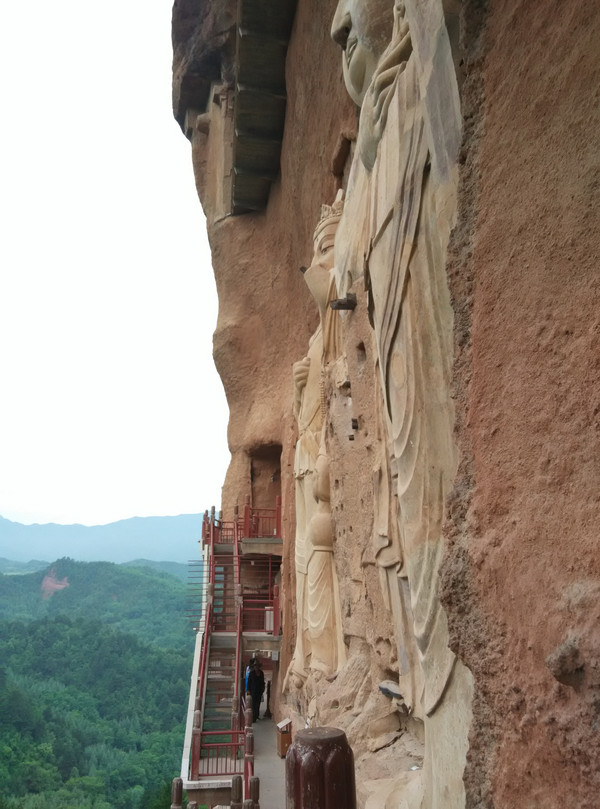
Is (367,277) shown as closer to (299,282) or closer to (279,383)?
(299,282)

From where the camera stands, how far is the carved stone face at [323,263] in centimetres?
566

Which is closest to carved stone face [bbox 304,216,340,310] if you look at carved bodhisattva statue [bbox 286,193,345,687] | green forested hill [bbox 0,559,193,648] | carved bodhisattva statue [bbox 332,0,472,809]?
carved bodhisattva statue [bbox 286,193,345,687]

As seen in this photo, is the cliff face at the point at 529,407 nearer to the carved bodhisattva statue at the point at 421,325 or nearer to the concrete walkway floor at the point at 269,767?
the carved bodhisattva statue at the point at 421,325

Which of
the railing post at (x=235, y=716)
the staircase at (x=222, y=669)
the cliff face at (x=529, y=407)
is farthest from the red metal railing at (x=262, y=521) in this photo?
the cliff face at (x=529, y=407)

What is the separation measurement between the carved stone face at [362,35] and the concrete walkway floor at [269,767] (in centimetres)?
575

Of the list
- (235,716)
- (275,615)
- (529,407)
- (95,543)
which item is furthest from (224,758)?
(95,543)

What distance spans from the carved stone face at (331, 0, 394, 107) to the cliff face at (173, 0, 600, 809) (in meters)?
0.03

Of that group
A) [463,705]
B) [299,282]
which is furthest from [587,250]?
[299,282]

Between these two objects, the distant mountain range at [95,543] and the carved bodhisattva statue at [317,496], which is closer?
the carved bodhisattva statue at [317,496]

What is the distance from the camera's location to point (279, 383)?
12469 millimetres

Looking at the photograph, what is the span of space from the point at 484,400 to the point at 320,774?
43.9 inches

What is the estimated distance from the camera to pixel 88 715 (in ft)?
85.9

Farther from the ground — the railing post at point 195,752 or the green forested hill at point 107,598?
the railing post at point 195,752

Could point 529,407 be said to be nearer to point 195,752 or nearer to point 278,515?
point 195,752
